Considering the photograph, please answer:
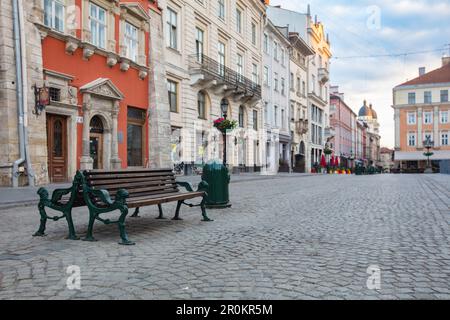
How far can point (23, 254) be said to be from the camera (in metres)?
4.91

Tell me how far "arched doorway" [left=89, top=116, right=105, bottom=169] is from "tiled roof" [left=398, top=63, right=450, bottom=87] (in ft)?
220

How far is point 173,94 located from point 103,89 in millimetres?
6670

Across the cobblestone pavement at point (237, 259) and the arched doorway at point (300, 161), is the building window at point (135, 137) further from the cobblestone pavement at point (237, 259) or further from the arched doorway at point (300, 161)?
the arched doorway at point (300, 161)

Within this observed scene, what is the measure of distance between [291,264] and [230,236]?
179 centimetres

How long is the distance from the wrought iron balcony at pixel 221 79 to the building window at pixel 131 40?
17.3ft

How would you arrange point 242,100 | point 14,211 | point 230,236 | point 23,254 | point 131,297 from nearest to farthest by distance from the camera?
point 131,297
point 23,254
point 230,236
point 14,211
point 242,100

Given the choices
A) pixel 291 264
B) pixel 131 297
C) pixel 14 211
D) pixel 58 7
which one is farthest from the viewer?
pixel 58 7

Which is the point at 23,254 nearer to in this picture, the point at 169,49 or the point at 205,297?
the point at 205,297

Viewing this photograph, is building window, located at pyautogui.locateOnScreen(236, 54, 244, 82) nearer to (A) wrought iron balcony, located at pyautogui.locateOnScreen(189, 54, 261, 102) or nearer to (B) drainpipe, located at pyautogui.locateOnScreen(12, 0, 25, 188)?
(A) wrought iron balcony, located at pyautogui.locateOnScreen(189, 54, 261, 102)

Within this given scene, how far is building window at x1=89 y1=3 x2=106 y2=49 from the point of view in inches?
727

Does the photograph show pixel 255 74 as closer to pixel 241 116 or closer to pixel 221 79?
pixel 241 116

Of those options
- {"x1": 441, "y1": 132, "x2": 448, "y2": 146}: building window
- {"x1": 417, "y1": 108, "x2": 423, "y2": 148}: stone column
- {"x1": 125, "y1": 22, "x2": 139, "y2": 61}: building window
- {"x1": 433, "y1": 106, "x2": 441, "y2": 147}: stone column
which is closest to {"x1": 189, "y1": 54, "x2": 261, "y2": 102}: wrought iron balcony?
{"x1": 125, "y1": 22, "x2": 139, "y2": 61}: building window

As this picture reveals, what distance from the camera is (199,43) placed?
92.4 feet
